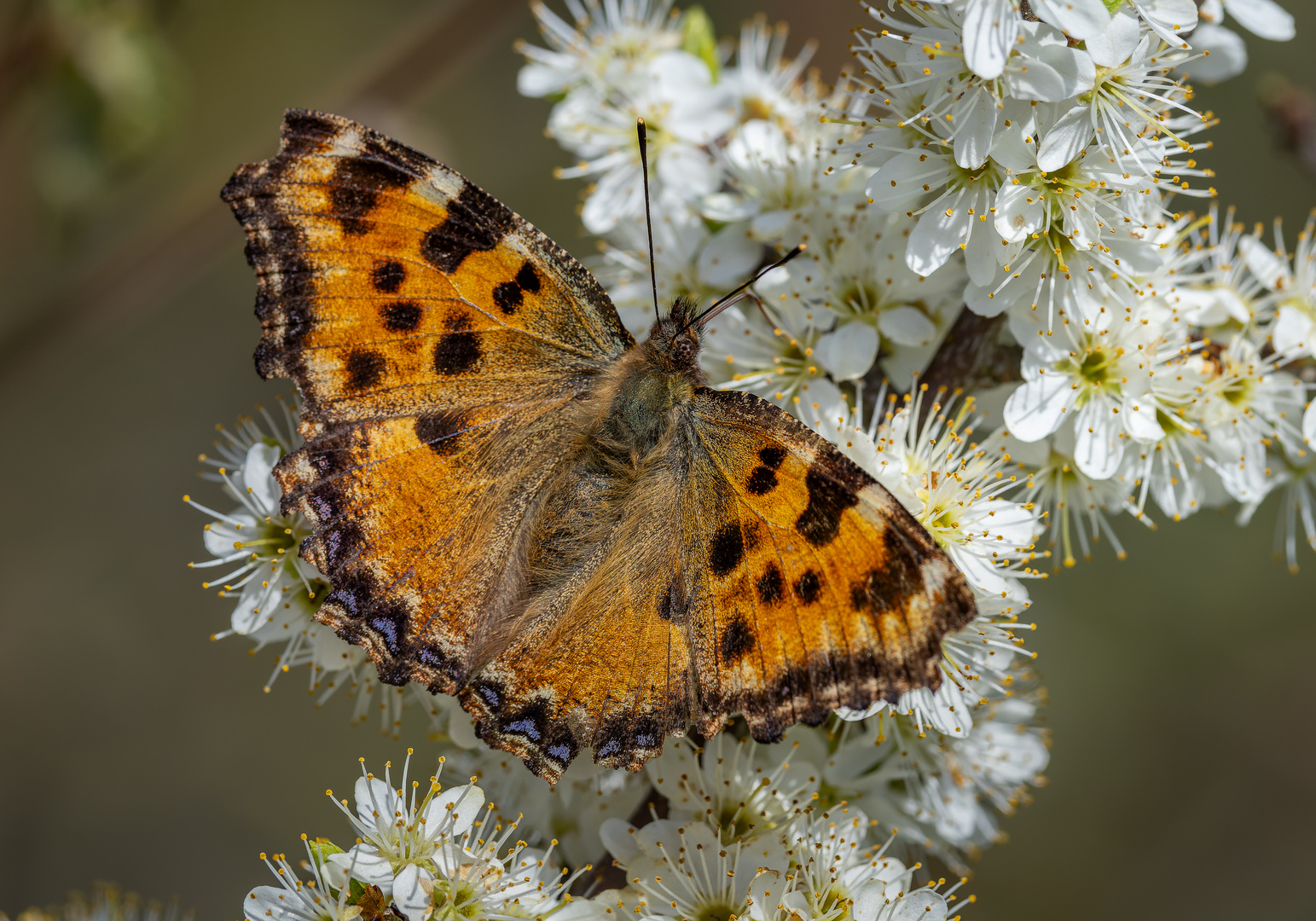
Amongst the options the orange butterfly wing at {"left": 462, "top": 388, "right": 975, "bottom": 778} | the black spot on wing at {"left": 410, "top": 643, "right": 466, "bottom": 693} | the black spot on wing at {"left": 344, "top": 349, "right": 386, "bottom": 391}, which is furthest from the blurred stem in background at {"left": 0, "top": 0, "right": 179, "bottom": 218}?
the orange butterfly wing at {"left": 462, "top": 388, "right": 975, "bottom": 778}

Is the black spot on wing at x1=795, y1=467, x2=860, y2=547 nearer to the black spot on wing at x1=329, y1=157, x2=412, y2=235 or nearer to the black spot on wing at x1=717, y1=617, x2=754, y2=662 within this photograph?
the black spot on wing at x1=717, y1=617, x2=754, y2=662

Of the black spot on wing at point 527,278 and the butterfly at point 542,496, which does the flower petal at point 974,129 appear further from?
the black spot on wing at point 527,278

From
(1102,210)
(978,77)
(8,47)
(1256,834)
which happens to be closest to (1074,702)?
(1256,834)

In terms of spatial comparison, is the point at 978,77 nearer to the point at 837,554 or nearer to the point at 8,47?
the point at 837,554

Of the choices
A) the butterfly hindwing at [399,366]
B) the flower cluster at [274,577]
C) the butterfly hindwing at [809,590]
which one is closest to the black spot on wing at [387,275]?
the butterfly hindwing at [399,366]

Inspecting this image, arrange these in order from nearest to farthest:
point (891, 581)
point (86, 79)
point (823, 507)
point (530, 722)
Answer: point (891, 581), point (823, 507), point (530, 722), point (86, 79)

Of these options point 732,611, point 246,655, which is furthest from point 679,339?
point 246,655

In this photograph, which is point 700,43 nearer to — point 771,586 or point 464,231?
point 464,231
